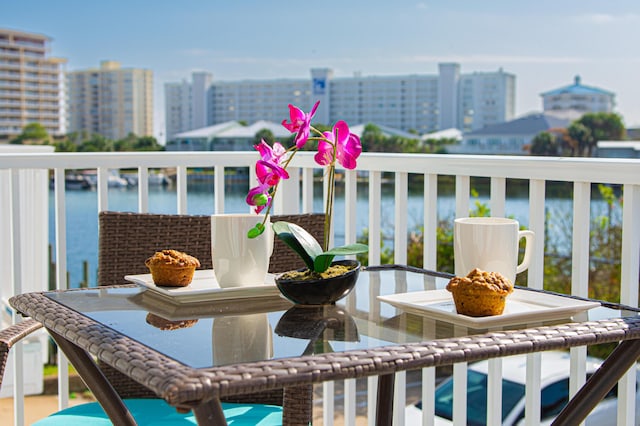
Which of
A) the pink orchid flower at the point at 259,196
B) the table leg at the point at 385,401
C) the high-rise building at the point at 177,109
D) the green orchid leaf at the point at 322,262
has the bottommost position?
the table leg at the point at 385,401

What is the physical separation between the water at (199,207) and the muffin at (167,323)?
154 centimetres

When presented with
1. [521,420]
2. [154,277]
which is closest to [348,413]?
[154,277]

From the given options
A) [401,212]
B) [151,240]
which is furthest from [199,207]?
[151,240]

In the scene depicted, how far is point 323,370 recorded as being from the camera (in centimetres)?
100

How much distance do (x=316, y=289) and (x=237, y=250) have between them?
21 centimetres

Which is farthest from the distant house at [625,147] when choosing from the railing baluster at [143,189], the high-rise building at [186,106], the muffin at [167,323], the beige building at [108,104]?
the beige building at [108,104]

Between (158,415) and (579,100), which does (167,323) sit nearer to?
(158,415)

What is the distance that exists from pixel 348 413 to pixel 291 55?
30.0m

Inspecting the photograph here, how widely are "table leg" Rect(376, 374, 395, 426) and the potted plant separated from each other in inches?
19.0

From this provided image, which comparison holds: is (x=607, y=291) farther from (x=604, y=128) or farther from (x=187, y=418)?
(x=604, y=128)

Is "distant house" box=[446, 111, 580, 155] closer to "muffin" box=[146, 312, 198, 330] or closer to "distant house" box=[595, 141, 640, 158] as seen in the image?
"distant house" box=[595, 141, 640, 158]

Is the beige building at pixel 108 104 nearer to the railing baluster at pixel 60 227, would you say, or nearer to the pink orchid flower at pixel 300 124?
the railing baluster at pixel 60 227

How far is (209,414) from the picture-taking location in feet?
3.47

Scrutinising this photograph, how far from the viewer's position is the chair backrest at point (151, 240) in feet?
6.64
